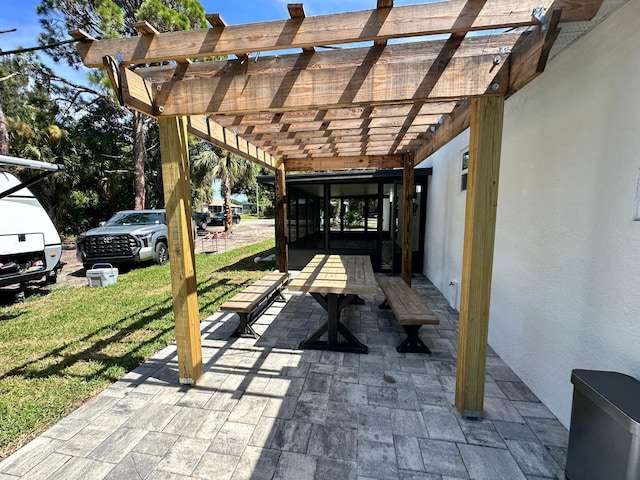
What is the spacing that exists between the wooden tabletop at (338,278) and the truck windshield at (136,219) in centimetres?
585

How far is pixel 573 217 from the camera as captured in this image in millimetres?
1861

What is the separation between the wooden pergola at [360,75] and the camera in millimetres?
1541

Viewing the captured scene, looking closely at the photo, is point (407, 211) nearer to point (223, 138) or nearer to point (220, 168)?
point (223, 138)

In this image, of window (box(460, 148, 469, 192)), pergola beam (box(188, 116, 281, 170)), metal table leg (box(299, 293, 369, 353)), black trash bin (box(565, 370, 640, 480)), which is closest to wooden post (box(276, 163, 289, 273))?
pergola beam (box(188, 116, 281, 170))

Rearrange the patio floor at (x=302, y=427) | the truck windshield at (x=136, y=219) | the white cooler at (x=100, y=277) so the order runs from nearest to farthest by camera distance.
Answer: the patio floor at (x=302, y=427) < the white cooler at (x=100, y=277) < the truck windshield at (x=136, y=219)

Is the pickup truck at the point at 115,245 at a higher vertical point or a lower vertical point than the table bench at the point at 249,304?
higher

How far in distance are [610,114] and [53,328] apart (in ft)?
19.7

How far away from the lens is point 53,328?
361 cm

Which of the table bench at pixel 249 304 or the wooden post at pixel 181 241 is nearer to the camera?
the wooden post at pixel 181 241

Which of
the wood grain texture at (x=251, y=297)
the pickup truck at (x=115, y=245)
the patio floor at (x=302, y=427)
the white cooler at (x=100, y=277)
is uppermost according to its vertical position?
the pickup truck at (x=115, y=245)

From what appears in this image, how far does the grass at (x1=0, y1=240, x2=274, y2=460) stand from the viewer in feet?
7.12

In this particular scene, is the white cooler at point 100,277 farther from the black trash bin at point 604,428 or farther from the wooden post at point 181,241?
the black trash bin at point 604,428

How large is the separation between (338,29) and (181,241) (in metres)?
1.96

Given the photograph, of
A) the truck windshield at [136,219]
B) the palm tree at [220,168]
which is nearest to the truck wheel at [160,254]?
the truck windshield at [136,219]
